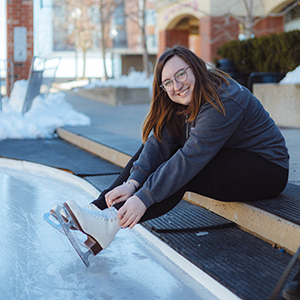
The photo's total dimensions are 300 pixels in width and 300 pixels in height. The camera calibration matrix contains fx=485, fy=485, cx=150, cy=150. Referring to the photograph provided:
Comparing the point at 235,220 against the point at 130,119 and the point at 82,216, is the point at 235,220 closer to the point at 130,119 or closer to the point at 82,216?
the point at 82,216

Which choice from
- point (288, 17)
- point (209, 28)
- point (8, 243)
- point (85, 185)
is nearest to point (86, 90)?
point (209, 28)

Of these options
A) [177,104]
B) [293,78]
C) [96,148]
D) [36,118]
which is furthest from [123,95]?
[177,104]

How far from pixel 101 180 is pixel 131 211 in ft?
5.89

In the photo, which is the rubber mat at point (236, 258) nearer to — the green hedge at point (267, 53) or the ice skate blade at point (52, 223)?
the ice skate blade at point (52, 223)

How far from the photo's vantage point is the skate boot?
6.14ft

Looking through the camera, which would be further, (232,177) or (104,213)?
(232,177)

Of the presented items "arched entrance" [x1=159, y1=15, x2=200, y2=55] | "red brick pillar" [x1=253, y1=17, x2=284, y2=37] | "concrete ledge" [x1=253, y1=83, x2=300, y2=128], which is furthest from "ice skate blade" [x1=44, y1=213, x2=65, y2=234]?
"arched entrance" [x1=159, y1=15, x2=200, y2=55]

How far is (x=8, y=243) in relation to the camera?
2340mm

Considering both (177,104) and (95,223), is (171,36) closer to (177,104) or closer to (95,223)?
(177,104)

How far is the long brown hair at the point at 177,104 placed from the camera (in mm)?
1985

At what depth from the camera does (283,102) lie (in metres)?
5.57

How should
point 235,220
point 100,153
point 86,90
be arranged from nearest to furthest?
point 235,220 → point 100,153 → point 86,90

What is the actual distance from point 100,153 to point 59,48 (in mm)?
37502

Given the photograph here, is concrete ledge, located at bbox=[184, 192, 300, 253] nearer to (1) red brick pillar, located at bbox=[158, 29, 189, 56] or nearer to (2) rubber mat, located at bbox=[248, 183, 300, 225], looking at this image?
(2) rubber mat, located at bbox=[248, 183, 300, 225]
